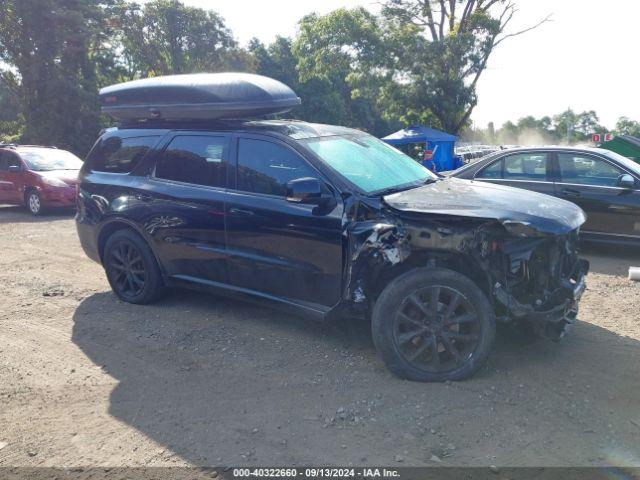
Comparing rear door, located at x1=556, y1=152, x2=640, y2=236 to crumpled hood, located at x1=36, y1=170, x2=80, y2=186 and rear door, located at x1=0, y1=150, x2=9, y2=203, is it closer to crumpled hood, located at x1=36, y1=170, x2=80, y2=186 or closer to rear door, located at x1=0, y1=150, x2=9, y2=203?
crumpled hood, located at x1=36, y1=170, x2=80, y2=186

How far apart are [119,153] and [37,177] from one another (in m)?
8.13

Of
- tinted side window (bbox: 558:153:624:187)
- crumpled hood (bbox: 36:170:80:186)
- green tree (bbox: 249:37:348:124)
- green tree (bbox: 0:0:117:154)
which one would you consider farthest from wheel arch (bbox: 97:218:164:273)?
green tree (bbox: 249:37:348:124)

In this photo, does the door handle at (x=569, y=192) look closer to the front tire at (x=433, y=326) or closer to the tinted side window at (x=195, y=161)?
the front tire at (x=433, y=326)

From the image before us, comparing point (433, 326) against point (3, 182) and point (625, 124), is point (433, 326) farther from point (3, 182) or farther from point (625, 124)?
point (625, 124)

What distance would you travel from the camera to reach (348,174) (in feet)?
14.9

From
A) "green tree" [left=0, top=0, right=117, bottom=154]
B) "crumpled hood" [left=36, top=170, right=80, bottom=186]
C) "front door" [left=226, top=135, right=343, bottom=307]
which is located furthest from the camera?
"green tree" [left=0, top=0, right=117, bottom=154]

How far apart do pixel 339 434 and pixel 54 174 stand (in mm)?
11597

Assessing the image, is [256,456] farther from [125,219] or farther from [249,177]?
[125,219]

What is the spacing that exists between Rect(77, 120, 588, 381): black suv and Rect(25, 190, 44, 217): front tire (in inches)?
308

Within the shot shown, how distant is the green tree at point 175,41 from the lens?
31.2 meters

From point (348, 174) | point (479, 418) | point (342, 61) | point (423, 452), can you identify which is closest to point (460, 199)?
point (348, 174)

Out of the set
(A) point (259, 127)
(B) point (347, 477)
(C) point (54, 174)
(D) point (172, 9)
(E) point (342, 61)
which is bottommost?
(B) point (347, 477)

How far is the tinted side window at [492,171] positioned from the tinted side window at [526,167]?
7 centimetres

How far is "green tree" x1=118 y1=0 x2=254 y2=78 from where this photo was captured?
31234mm
